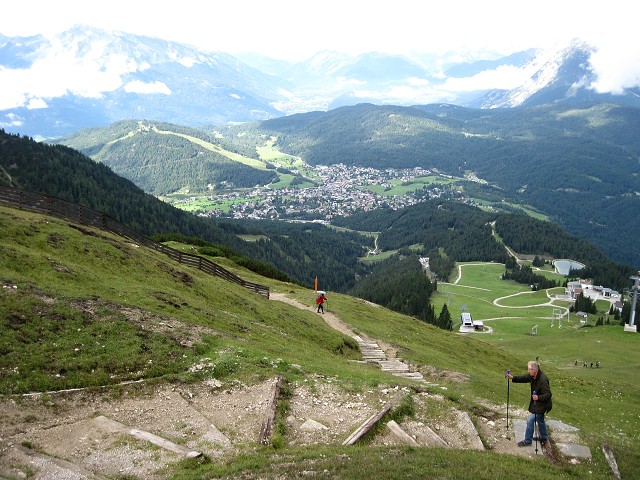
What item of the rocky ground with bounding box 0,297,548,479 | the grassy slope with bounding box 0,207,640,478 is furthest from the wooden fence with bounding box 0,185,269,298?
the rocky ground with bounding box 0,297,548,479

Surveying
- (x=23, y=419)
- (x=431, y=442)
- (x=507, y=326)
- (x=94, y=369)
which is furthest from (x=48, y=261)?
(x=507, y=326)

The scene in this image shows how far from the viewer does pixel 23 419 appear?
17328 mm

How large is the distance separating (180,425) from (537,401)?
14.2 meters

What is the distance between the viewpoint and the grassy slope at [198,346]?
16750 mm

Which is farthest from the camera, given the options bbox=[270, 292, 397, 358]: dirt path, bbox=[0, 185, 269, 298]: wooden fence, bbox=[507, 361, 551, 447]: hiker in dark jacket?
bbox=[0, 185, 269, 298]: wooden fence

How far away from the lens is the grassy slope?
1675cm

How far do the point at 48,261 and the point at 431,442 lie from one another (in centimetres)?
2685

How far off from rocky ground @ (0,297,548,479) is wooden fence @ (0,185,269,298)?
3118 centimetres

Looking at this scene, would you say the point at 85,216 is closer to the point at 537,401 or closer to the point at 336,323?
the point at 336,323

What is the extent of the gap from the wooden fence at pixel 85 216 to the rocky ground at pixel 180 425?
31.2 meters

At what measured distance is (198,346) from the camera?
1018 inches

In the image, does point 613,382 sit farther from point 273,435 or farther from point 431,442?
point 273,435

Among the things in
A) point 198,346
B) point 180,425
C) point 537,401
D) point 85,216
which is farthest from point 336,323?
point 180,425

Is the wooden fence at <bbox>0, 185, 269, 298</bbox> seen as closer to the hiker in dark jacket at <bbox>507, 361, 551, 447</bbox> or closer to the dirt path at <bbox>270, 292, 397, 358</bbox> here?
the dirt path at <bbox>270, 292, 397, 358</bbox>
